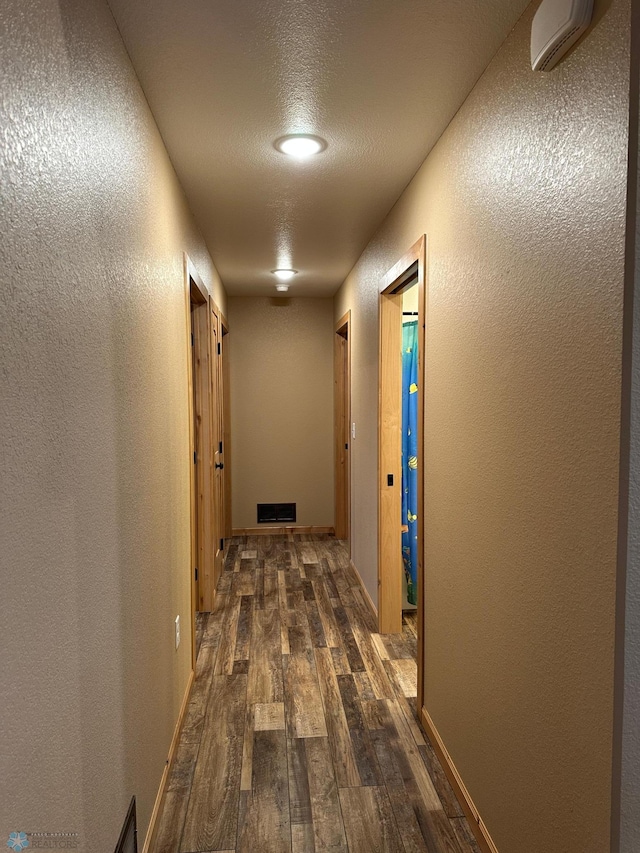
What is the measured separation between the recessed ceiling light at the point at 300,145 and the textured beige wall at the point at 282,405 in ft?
12.5

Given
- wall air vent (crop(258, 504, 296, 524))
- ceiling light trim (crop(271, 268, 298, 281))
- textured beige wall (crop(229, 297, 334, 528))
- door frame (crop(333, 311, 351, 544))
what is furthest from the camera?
wall air vent (crop(258, 504, 296, 524))

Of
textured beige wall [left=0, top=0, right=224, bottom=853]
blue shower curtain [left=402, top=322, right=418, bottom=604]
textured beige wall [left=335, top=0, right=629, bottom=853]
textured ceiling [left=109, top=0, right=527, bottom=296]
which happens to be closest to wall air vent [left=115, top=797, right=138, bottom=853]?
textured beige wall [left=0, top=0, right=224, bottom=853]

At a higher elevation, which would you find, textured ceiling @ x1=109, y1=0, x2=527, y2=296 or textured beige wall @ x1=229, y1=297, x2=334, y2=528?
textured ceiling @ x1=109, y1=0, x2=527, y2=296

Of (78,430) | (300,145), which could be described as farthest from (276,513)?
(78,430)

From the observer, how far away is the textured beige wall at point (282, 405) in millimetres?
6195

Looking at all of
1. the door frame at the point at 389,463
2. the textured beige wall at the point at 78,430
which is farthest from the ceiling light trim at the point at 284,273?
the textured beige wall at the point at 78,430

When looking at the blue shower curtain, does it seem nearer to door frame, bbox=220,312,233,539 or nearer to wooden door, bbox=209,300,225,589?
wooden door, bbox=209,300,225,589

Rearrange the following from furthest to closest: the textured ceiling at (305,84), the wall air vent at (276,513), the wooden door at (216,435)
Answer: the wall air vent at (276,513) → the wooden door at (216,435) → the textured ceiling at (305,84)

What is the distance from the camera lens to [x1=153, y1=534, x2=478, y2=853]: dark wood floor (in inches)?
77.2

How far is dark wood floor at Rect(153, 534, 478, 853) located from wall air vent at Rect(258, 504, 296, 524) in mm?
2173

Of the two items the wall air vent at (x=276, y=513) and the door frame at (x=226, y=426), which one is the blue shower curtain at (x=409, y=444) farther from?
the wall air vent at (x=276, y=513)

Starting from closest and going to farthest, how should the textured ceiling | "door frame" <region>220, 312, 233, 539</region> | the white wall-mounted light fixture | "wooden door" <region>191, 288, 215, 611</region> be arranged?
the white wall-mounted light fixture → the textured ceiling → "wooden door" <region>191, 288, 215, 611</region> → "door frame" <region>220, 312, 233, 539</region>

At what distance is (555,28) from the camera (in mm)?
1233

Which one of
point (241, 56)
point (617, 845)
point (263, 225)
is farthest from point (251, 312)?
point (617, 845)
